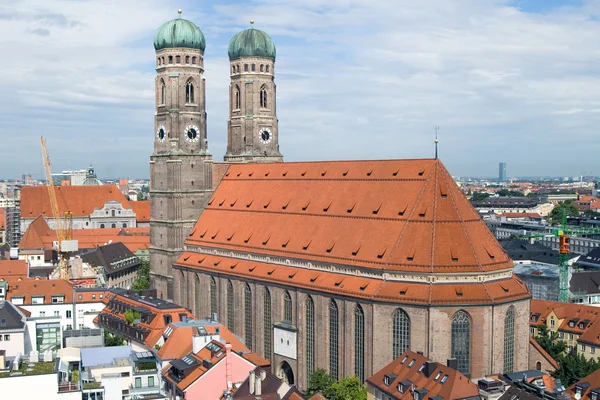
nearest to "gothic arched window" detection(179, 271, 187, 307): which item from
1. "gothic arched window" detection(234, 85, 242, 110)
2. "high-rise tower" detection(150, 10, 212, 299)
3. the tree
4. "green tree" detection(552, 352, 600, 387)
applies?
"high-rise tower" detection(150, 10, 212, 299)

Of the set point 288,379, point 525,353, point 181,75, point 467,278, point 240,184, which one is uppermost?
point 181,75

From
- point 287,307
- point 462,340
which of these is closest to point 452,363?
point 462,340

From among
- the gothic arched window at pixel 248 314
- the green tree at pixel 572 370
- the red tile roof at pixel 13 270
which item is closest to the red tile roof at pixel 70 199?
the red tile roof at pixel 13 270

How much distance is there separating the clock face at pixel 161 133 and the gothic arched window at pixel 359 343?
4337 centimetres

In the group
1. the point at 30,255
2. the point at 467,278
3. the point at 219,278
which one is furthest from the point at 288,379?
the point at 30,255

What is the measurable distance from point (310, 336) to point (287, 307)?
5.19m

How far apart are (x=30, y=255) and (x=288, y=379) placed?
7408 cm

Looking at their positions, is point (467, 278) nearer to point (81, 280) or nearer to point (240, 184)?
point (240, 184)

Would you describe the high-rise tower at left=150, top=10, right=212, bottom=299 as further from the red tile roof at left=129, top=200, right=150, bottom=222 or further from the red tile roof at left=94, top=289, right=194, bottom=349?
the red tile roof at left=129, top=200, right=150, bottom=222

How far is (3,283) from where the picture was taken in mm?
95125

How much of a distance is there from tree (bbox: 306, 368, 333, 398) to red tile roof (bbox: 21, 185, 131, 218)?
115221 mm

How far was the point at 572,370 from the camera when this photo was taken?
74438 millimetres

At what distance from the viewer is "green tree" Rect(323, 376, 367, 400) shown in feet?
225

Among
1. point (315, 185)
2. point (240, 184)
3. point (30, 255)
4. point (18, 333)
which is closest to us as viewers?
point (18, 333)
